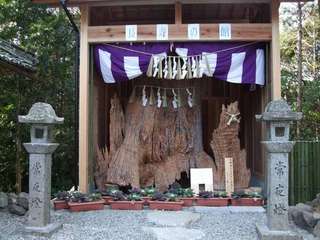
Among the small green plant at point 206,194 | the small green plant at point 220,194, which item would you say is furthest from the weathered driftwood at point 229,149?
the small green plant at point 206,194

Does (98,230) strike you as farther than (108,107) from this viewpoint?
No

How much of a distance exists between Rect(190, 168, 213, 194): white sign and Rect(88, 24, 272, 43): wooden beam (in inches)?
121

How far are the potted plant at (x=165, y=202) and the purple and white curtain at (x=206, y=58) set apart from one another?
271cm

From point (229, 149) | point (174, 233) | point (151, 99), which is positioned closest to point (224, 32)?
point (151, 99)

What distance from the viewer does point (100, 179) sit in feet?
33.1

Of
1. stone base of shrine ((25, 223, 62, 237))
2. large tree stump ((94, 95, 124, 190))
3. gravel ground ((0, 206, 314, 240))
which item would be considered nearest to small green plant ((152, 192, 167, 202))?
gravel ground ((0, 206, 314, 240))

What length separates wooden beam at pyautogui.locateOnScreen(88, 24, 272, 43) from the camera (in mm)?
9141

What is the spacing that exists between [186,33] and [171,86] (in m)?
1.80

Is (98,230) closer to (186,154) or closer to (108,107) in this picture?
(186,154)

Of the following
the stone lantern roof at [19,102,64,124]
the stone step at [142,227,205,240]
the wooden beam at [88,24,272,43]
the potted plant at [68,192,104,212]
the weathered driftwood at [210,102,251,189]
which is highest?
the wooden beam at [88,24,272,43]

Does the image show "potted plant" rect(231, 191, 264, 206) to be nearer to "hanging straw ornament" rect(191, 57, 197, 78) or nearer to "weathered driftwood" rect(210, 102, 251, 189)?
"weathered driftwood" rect(210, 102, 251, 189)

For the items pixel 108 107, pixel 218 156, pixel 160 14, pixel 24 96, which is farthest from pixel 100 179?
pixel 160 14

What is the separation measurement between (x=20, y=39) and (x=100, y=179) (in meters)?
5.03

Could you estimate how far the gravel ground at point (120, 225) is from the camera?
648 centimetres
